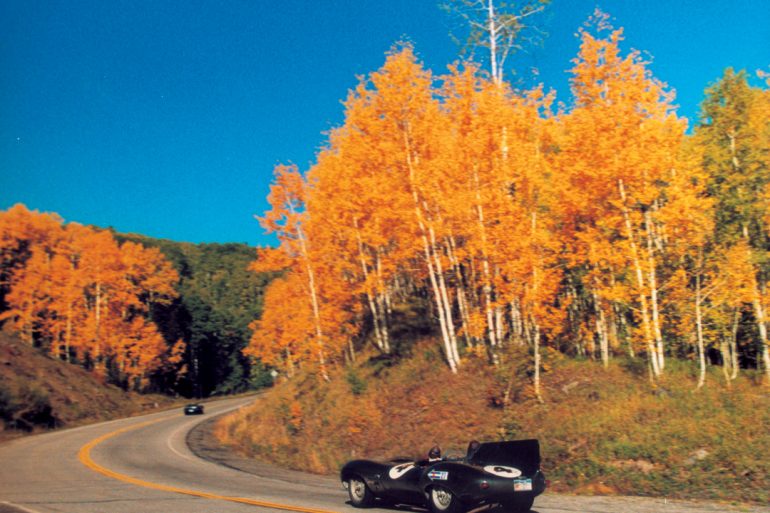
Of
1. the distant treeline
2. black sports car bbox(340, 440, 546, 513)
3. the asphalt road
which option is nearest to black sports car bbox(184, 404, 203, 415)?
the distant treeline

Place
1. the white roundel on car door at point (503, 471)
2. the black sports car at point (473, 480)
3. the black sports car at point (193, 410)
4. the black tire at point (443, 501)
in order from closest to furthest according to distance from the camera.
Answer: the black sports car at point (473, 480) < the white roundel on car door at point (503, 471) < the black tire at point (443, 501) < the black sports car at point (193, 410)

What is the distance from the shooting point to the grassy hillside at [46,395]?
34.3 m

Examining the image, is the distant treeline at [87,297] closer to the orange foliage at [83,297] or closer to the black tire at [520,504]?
the orange foliage at [83,297]

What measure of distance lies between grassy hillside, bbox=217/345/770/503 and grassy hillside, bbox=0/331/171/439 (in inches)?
635

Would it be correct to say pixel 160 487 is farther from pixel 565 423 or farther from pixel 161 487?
pixel 565 423

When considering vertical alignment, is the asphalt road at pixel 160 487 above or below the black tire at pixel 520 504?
below

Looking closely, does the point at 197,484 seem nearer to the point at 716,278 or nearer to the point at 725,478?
the point at 725,478

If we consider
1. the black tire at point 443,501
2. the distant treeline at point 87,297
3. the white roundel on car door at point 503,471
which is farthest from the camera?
the distant treeline at point 87,297

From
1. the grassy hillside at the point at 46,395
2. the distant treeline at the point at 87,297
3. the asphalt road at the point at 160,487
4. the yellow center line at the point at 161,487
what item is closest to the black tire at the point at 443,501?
the asphalt road at the point at 160,487

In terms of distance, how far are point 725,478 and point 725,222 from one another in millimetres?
10316

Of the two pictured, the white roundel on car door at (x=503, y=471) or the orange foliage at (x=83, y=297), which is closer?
the white roundel on car door at (x=503, y=471)

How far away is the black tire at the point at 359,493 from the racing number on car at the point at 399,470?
1.82 ft

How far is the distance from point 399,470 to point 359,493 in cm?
101

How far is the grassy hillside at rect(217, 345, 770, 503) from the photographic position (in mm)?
12430
